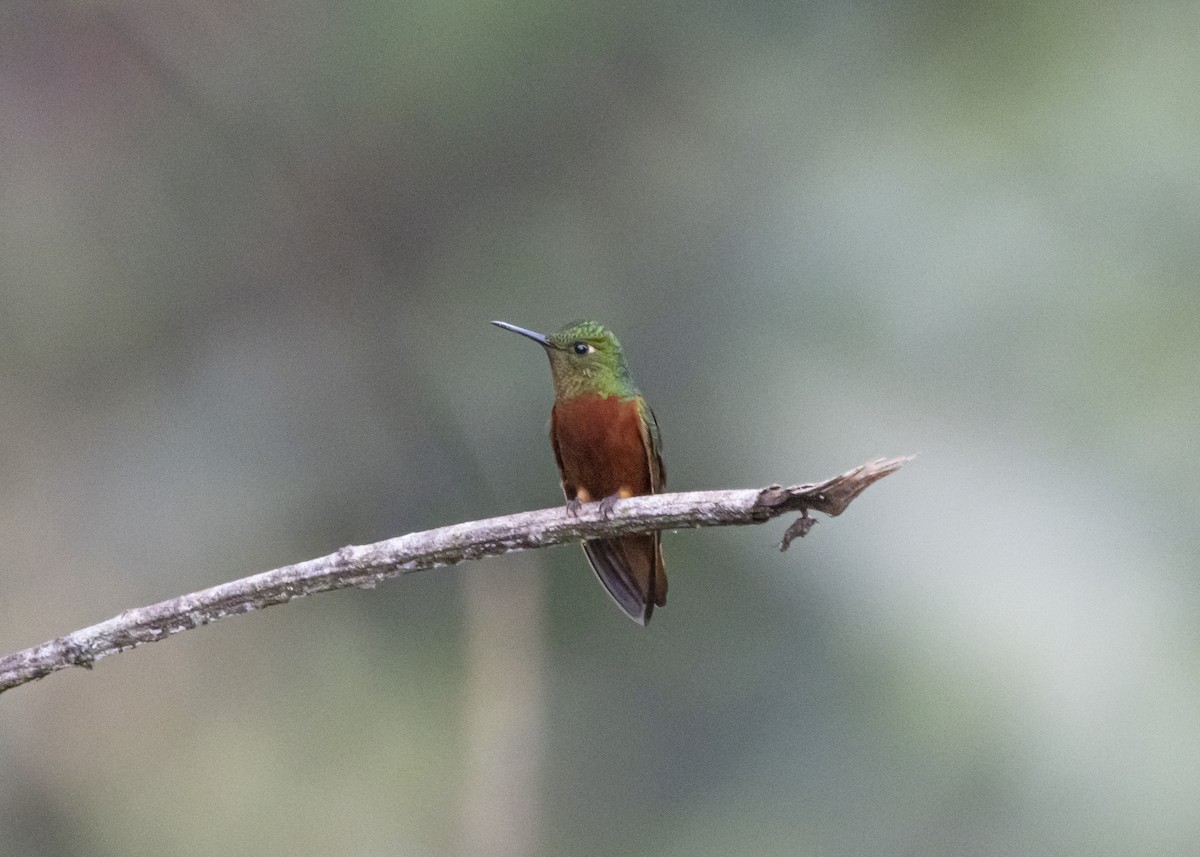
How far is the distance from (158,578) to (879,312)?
4.08m

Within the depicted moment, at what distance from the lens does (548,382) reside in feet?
24.3

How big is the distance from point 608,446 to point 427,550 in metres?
1.52

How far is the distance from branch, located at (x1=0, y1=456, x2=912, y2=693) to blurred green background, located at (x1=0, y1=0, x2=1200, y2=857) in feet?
8.78

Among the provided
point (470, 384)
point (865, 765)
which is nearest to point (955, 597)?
point (865, 765)

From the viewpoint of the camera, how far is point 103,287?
7465 millimetres

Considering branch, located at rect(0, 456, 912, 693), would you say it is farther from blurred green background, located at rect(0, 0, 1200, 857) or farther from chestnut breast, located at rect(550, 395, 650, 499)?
blurred green background, located at rect(0, 0, 1200, 857)

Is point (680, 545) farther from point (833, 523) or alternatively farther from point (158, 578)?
point (158, 578)

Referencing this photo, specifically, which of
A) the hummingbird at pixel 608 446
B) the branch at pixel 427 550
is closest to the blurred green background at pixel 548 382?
the hummingbird at pixel 608 446

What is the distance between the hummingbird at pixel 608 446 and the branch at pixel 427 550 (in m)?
0.99

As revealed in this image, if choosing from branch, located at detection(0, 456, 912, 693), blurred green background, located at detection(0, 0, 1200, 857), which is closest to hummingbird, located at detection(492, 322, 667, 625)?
branch, located at detection(0, 456, 912, 693)

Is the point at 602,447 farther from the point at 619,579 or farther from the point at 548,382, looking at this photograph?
the point at 548,382

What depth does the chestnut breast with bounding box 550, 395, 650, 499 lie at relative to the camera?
14.3 ft

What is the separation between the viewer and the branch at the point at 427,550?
8.76 feet

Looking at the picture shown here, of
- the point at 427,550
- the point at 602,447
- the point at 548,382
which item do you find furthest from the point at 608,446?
the point at 548,382
